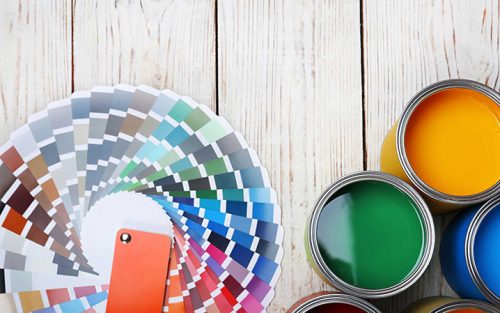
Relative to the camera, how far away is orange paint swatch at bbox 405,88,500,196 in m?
0.98

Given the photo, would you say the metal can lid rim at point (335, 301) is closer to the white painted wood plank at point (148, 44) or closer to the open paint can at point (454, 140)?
the open paint can at point (454, 140)

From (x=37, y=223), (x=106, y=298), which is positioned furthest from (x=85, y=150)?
(x=106, y=298)

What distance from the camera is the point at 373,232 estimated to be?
97cm

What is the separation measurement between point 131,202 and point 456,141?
547 millimetres

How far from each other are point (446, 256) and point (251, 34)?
51cm

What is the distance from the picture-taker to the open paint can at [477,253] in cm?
92

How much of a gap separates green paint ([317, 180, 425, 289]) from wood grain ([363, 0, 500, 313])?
0.14 metres

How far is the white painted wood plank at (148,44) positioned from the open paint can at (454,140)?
353 mm

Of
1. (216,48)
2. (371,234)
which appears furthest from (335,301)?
(216,48)

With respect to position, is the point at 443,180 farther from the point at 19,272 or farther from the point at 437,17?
the point at 19,272

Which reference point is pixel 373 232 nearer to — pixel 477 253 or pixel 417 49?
pixel 477 253

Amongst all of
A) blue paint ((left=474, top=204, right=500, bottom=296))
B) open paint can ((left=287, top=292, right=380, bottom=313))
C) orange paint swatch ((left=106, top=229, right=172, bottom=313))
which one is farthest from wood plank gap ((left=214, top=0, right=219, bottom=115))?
blue paint ((left=474, top=204, right=500, bottom=296))

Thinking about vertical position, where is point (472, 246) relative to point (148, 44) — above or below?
below

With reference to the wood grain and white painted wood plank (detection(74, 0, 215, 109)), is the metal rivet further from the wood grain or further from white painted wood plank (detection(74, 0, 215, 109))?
the wood grain
